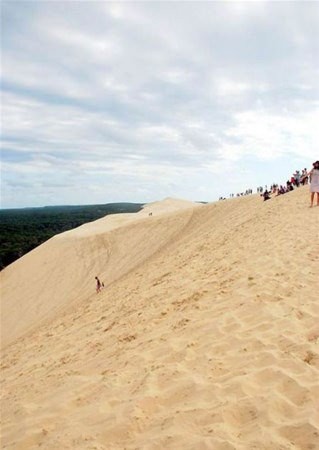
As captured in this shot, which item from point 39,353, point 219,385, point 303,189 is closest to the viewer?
point 219,385

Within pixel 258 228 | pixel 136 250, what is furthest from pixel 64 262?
pixel 258 228

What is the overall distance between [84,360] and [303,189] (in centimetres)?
1844

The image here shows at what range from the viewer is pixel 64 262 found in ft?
114

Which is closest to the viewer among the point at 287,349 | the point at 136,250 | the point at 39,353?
the point at 287,349

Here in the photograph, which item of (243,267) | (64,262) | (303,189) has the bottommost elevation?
(64,262)

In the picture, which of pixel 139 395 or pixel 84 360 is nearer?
pixel 139 395

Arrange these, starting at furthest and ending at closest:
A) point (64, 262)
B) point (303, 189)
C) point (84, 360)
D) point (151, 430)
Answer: point (64, 262) < point (303, 189) < point (84, 360) < point (151, 430)

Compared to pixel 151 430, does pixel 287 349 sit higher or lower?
higher

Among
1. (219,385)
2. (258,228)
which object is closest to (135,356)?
(219,385)

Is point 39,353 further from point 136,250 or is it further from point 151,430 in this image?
point 136,250

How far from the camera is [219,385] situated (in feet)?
14.5

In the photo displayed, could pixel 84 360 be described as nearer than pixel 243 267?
Yes

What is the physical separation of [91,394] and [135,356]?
0.96 meters

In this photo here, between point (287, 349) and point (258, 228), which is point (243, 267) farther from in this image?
point (258, 228)
